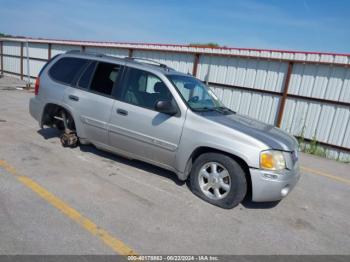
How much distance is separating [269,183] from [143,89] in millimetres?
2405

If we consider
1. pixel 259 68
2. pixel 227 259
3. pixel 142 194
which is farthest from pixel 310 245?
pixel 259 68

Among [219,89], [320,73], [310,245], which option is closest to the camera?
[310,245]

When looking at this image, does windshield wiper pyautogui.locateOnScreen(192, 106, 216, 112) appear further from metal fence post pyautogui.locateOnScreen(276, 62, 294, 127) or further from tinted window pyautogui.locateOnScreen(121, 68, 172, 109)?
metal fence post pyautogui.locateOnScreen(276, 62, 294, 127)

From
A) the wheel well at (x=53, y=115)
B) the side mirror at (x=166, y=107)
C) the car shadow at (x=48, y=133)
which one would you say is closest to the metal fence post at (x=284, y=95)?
the side mirror at (x=166, y=107)

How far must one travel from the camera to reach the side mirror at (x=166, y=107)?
4109mm

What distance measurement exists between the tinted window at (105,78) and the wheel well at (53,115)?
867 mm

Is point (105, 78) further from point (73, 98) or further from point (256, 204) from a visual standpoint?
point (256, 204)

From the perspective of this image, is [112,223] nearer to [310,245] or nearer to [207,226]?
[207,226]

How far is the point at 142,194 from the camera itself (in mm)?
4172

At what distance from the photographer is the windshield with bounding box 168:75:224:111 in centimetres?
449

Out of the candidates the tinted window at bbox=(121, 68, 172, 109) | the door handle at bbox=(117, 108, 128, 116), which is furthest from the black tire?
the door handle at bbox=(117, 108, 128, 116)

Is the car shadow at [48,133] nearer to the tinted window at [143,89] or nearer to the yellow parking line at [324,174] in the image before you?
the tinted window at [143,89]

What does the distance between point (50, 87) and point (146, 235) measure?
376cm

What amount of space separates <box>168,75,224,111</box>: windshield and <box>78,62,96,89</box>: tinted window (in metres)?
1.57
